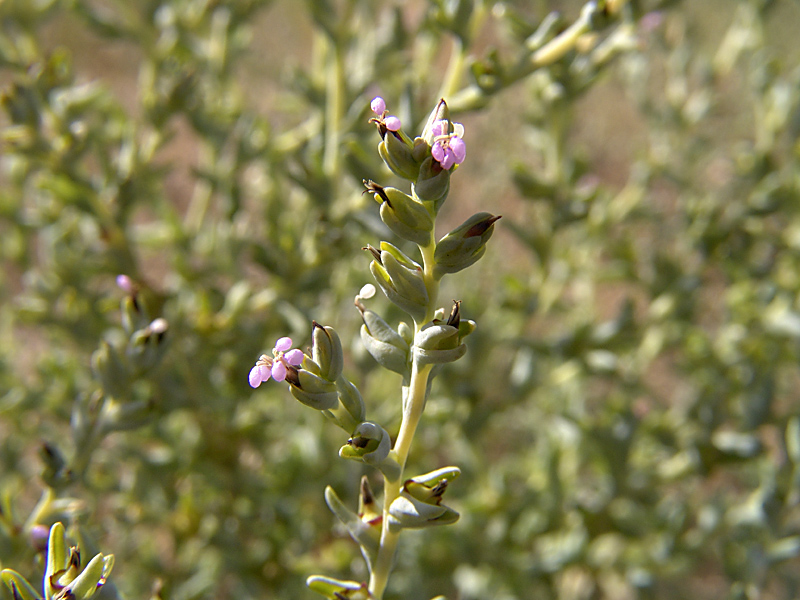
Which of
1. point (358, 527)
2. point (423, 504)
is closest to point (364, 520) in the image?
point (358, 527)

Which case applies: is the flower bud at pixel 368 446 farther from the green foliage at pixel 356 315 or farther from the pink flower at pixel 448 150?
the green foliage at pixel 356 315

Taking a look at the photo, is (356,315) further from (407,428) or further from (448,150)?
(448,150)

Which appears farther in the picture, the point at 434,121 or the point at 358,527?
the point at 358,527

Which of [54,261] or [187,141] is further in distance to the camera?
[187,141]

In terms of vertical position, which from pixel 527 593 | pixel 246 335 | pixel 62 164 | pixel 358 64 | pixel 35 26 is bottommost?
pixel 527 593

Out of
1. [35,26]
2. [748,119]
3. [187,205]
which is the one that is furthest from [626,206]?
[187,205]

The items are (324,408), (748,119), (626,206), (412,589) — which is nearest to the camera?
(324,408)

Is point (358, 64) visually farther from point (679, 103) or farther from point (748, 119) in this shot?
point (748, 119)
